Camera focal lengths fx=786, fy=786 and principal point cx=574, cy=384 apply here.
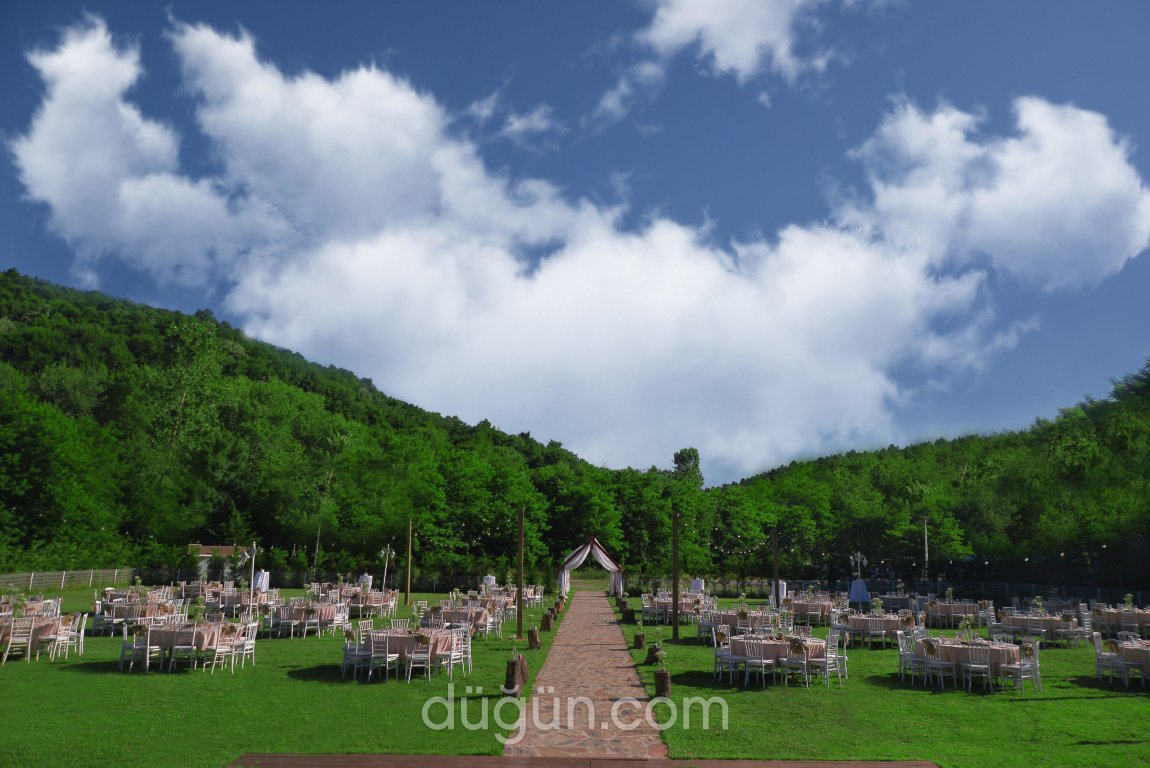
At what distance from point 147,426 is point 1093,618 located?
6306 centimetres

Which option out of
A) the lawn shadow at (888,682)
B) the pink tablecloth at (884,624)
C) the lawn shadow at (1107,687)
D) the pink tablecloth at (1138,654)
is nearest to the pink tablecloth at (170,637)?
the lawn shadow at (888,682)

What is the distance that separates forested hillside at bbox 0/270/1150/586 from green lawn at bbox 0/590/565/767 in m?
32.8

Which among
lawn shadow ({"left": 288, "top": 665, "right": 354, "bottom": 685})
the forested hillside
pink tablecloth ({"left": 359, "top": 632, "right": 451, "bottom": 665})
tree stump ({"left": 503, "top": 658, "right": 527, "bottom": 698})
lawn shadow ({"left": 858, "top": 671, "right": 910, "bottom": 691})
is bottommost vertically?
lawn shadow ({"left": 288, "top": 665, "right": 354, "bottom": 685})

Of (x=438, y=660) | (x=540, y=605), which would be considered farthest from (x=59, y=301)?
(x=438, y=660)

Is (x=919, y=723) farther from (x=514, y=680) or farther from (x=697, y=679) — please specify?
(x=514, y=680)

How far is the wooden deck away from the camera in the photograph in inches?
362

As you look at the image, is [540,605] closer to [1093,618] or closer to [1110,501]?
[1093,618]

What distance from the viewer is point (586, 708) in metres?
12.5

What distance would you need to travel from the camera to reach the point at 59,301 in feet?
253

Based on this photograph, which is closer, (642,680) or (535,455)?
(642,680)

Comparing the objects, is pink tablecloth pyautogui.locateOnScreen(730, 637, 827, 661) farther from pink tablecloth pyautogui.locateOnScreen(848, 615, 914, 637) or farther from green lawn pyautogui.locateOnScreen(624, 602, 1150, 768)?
pink tablecloth pyautogui.locateOnScreen(848, 615, 914, 637)

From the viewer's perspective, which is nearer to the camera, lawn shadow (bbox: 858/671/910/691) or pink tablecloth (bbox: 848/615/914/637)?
lawn shadow (bbox: 858/671/910/691)

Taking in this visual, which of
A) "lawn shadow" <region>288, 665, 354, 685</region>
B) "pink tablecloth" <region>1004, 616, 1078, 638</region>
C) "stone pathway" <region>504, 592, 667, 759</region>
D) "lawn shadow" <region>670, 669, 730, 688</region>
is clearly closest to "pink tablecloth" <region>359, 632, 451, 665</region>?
"lawn shadow" <region>288, 665, 354, 685</region>

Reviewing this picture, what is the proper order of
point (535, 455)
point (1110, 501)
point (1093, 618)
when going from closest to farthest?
point (1093, 618), point (1110, 501), point (535, 455)
